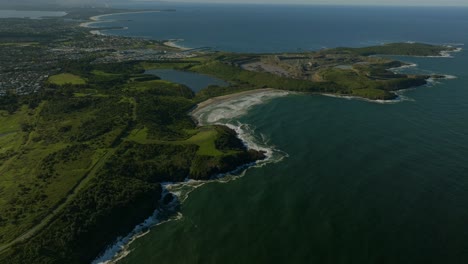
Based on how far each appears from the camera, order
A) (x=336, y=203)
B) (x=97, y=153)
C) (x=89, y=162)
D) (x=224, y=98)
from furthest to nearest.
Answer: (x=224, y=98) < (x=97, y=153) < (x=89, y=162) < (x=336, y=203)

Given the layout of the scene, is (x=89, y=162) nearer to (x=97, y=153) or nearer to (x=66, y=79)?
(x=97, y=153)

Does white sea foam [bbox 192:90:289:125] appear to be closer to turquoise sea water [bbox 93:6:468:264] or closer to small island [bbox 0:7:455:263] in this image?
small island [bbox 0:7:455:263]

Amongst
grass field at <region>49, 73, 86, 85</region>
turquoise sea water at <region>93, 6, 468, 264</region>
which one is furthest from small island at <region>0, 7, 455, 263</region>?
turquoise sea water at <region>93, 6, 468, 264</region>

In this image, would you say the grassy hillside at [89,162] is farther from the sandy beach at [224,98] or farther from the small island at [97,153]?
the sandy beach at [224,98]

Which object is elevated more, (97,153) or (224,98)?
(224,98)

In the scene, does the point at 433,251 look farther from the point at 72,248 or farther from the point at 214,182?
the point at 72,248

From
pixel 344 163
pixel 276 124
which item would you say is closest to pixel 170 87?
pixel 276 124

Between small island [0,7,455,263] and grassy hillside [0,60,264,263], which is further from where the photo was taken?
small island [0,7,455,263]

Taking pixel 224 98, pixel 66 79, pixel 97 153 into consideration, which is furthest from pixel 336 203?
Answer: pixel 66 79

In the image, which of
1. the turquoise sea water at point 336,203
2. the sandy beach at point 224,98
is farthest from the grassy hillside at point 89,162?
the turquoise sea water at point 336,203
